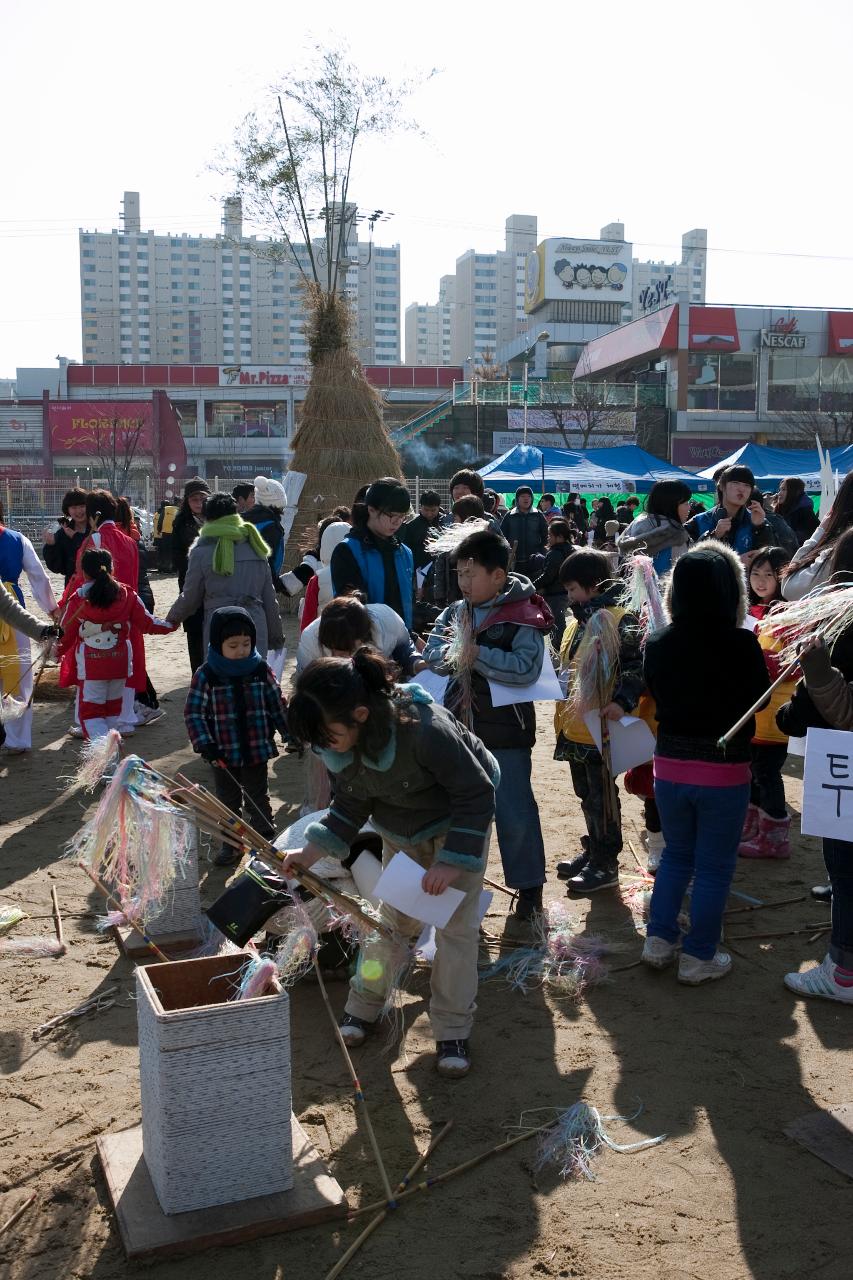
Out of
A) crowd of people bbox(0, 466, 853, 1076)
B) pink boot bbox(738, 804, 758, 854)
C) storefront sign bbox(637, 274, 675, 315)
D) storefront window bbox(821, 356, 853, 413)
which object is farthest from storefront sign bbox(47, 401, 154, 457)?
pink boot bbox(738, 804, 758, 854)

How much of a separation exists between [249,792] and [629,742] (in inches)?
75.4

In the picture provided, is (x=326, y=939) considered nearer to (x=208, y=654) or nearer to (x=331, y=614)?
(x=331, y=614)

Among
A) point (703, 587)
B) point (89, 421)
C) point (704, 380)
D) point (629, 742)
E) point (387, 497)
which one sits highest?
point (704, 380)

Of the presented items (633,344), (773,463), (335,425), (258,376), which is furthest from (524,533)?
(258,376)

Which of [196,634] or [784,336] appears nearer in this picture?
[196,634]

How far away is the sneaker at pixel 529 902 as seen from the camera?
4.52m

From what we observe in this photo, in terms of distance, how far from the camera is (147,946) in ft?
14.1

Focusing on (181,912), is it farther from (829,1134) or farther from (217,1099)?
(829,1134)

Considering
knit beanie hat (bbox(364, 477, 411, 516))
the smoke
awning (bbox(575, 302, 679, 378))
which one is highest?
awning (bbox(575, 302, 679, 378))

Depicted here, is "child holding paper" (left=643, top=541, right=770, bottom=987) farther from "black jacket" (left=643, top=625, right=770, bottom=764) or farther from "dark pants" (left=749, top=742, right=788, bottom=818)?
"dark pants" (left=749, top=742, right=788, bottom=818)

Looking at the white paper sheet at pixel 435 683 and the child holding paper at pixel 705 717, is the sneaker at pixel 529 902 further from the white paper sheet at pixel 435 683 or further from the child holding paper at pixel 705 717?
the white paper sheet at pixel 435 683

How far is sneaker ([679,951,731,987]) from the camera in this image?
398 centimetres

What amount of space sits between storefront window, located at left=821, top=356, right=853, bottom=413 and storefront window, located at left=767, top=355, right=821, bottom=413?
1.14 ft

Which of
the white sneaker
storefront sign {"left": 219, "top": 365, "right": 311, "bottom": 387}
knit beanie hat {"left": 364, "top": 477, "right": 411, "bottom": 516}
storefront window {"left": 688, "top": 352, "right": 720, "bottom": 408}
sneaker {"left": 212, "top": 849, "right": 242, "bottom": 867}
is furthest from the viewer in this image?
storefront sign {"left": 219, "top": 365, "right": 311, "bottom": 387}
